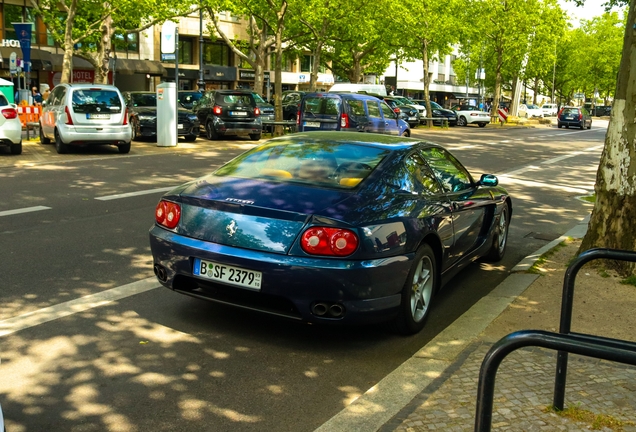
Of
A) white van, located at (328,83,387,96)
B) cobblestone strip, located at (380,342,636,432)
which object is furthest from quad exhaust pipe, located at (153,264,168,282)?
white van, located at (328,83,387,96)

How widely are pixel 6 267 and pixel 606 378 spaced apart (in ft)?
17.3

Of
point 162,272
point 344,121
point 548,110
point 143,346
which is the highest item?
point 344,121

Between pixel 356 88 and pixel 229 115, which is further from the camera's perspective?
pixel 356 88

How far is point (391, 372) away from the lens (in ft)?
15.8

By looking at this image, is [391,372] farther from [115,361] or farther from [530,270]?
[530,270]

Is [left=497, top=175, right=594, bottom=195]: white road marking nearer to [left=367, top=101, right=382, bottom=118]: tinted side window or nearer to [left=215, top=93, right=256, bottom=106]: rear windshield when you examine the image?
[left=367, top=101, right=382, bottom=118]: tinted side window

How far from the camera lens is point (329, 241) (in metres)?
4.97

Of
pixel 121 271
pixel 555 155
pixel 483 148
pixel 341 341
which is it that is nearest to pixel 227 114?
pixel 483 148

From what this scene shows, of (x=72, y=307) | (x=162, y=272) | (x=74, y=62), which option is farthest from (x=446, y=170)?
(x=74, y=62)

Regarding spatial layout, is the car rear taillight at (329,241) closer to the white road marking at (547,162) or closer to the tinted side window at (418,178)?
the tinted side window at (418,178)

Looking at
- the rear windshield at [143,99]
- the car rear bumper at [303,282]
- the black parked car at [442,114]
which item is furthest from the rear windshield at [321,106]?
the black parked car at [442,114]

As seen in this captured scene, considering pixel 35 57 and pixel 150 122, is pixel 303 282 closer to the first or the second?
pixel 150 122

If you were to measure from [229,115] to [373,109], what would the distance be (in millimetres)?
6194

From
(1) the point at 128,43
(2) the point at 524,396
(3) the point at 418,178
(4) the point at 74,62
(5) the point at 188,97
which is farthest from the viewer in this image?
(1) the point at 128,43
